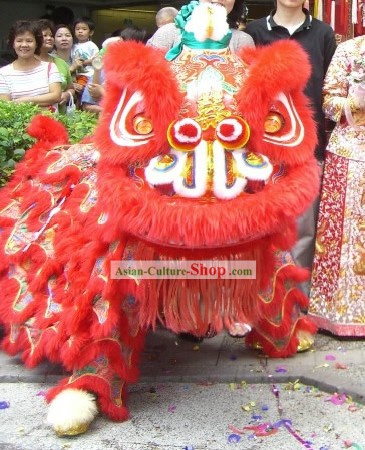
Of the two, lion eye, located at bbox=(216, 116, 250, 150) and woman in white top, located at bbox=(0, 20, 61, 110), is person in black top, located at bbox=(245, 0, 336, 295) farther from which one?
woman in white top, located at bbox=(0, 20, 61, 110)

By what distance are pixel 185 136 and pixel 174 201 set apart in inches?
8.7

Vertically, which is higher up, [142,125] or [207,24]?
[207,24]

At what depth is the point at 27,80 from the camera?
17.1 feet

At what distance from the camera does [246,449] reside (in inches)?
112

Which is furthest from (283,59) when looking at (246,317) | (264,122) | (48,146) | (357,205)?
(48,146)

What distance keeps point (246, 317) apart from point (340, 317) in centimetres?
116

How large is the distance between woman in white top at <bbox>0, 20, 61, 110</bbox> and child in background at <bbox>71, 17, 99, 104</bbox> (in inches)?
48.9

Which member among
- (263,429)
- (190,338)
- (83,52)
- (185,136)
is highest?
(185,136)

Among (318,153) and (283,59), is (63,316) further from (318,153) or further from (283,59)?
(318,153)

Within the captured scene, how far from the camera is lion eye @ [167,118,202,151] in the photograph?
262cm

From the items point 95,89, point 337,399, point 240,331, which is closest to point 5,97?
point 95,89

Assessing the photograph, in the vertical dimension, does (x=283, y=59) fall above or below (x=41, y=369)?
above

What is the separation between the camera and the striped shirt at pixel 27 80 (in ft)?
16.9

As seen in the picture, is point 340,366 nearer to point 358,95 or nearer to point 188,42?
point 358,95
